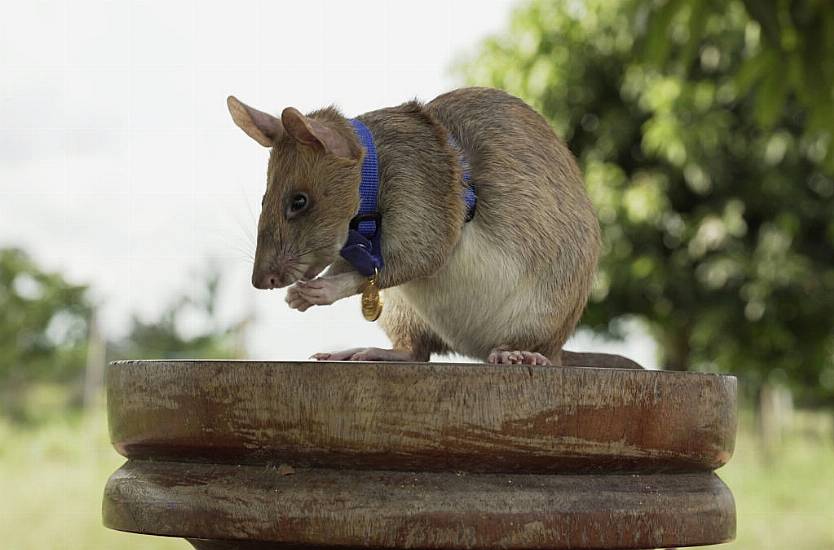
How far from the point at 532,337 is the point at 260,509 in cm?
71

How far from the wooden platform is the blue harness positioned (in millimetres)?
454

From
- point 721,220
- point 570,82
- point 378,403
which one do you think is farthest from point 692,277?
point 378,403

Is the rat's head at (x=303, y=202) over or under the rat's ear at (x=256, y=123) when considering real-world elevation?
under

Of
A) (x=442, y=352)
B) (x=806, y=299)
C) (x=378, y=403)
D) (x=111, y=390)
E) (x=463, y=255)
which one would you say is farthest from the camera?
(x=806, y=299)

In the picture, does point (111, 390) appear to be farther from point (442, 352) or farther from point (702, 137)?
point (702, 137)

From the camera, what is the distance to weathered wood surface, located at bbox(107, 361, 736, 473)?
4.28ft

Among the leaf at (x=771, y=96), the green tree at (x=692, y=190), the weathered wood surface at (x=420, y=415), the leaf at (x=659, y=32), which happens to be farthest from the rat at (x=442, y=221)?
the green tree at (x=692, y=190)

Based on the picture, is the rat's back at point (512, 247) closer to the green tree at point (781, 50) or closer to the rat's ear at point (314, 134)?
the rat's ear at point (314, 134)

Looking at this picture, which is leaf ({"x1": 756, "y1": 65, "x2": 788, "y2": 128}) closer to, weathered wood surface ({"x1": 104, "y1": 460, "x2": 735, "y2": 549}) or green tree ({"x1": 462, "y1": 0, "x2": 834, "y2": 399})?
weathered wood surface ({"x1": 104, "y1": 460, "x2": 735, "y2": 549})

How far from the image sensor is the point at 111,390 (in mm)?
1571

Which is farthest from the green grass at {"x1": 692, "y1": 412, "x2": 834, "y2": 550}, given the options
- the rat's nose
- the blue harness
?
the rat's nose

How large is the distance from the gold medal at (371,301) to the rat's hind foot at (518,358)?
0.71 ft

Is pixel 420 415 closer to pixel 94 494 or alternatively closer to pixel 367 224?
pixel 367 224

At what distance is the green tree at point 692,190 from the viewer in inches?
483
